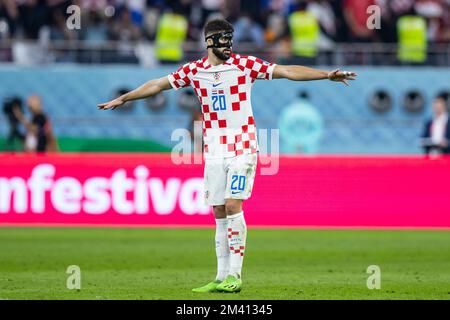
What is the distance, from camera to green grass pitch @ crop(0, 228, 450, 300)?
37.8 ft

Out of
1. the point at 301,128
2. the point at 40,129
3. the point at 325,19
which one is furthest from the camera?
the point at 325,19

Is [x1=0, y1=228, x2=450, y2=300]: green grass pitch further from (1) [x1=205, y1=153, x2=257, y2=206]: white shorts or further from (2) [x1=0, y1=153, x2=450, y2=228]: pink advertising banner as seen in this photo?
(1) [x1=205, y1=153, x2=257, y2=206]: white shorts

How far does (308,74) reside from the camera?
11195 mm

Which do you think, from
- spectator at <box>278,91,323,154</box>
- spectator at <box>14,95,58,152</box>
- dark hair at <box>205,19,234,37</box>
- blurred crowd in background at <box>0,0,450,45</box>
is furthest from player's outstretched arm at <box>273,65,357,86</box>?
blurred crowd in background at <box>0,0,450,45</box>

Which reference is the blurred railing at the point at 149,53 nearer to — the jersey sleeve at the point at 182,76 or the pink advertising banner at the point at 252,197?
the pink advertising banner at the point at 252,197

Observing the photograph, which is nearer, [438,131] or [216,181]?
[216,181]

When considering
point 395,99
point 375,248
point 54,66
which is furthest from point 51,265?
point 395,99

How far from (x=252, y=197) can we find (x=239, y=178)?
29.4 feet

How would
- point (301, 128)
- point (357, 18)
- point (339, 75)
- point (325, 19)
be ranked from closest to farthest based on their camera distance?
point (339, 75), point (301, 128), point (357, 18), point (325, 19)

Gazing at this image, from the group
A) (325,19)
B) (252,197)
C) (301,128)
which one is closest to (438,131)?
(252,197)

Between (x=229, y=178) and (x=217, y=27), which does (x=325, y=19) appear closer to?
(x=217, y=27)

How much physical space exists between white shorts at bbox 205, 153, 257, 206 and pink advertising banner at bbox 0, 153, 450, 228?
8.58 m

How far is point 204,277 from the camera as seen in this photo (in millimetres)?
12883

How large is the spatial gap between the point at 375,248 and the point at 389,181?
3.76 m
